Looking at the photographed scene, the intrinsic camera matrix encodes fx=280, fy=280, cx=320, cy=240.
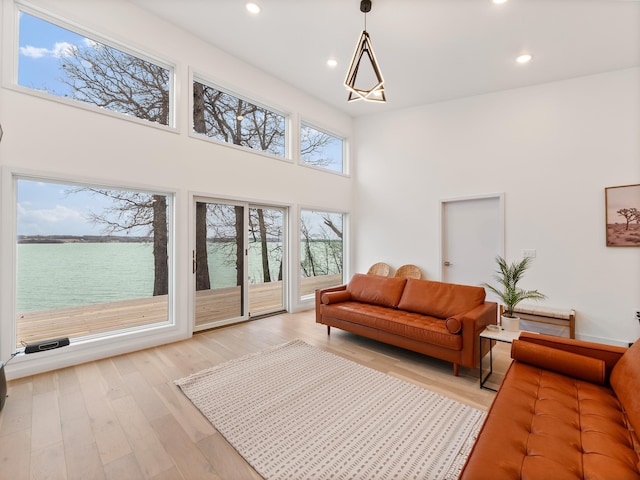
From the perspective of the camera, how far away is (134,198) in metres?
3.46

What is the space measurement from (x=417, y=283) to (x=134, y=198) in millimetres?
3745

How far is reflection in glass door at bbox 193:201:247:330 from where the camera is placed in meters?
4.05

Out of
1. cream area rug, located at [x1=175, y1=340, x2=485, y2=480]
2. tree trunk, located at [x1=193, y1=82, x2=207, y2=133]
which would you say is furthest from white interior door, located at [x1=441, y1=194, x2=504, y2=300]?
tree trunk, located at [x1=193, y1=82, x2=207, y2=133]

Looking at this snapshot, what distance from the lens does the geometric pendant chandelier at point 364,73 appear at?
2.77 metres

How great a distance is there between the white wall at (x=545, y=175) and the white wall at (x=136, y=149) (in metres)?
2.38

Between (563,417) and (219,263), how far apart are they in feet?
13.1

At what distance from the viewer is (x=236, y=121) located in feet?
14.8

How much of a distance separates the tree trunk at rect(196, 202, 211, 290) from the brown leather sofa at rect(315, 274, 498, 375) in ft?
5.50

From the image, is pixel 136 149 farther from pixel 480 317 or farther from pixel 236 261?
pixel 480 317

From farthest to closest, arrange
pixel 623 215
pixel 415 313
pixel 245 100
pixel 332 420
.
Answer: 1. pixel 245 100
2. pixel 623 215
3. pixel 415 313
4. pixel 332 420

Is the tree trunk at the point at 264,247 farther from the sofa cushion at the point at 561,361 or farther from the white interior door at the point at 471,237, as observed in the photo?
the sofa cushion at the point at 561,361

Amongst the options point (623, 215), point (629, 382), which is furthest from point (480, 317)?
point (623, 215)

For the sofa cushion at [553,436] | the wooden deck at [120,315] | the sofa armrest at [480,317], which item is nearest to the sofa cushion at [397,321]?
the sofa armrest at [480,317]

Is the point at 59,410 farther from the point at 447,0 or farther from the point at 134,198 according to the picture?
the point at 447,0
